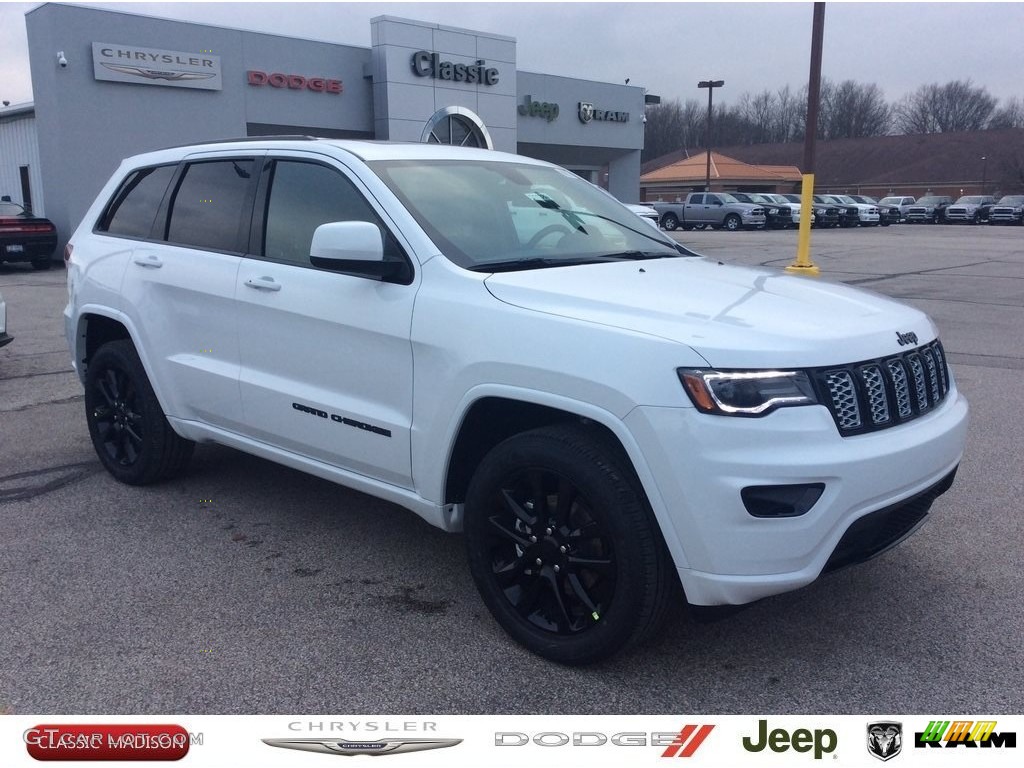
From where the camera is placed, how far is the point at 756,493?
2.71 meters

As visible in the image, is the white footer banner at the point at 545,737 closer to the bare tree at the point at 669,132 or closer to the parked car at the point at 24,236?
the parked car at the point at 24,236

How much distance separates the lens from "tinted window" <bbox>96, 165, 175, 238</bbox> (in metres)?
4.97

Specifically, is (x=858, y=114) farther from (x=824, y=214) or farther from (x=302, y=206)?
(x=302, y=206)

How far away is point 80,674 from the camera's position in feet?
10.4

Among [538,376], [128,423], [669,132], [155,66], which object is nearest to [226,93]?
[155,66]

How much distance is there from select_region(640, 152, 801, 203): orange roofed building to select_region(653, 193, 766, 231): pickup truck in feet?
74.6

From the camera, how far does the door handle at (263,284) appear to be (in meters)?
4.00

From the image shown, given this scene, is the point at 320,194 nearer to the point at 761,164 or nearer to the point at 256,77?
the point at 256,77

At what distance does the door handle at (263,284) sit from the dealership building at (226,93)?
627 inches

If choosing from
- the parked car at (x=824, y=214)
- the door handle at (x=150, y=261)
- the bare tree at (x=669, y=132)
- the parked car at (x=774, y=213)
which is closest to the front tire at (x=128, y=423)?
the door handle at (x=150, y=261)

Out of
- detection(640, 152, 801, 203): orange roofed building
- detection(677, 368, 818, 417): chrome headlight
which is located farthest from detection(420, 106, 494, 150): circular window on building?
detection(640, 152, 801, 203): orange roofed building

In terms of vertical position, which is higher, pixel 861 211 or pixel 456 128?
pixel 456 128

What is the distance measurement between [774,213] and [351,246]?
40522 mm

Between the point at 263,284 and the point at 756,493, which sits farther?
the point at 263,284
